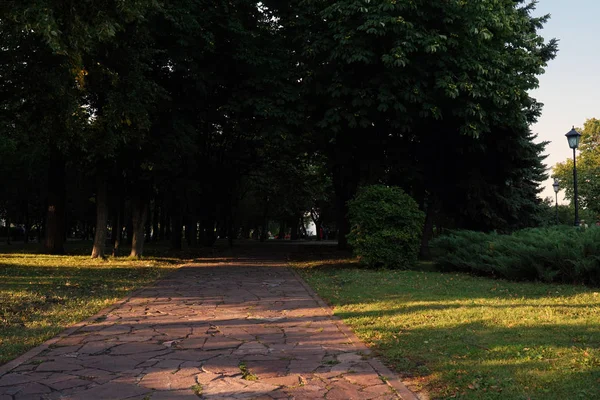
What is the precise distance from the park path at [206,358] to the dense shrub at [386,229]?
7.44m

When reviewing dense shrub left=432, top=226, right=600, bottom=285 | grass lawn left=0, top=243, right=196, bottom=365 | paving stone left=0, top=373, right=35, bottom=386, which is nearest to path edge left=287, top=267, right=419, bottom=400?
paving stone left=0, top=373, right=35, bottom=386

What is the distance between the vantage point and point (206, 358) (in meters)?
6.39

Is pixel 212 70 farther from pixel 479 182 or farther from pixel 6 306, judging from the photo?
pixel 6 306

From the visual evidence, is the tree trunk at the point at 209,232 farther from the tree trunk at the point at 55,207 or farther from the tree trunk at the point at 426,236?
the tree trunk at the point at 426,236

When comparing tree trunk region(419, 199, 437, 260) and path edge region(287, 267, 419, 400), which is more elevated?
tree trunk region(419, 199, 437, 260)

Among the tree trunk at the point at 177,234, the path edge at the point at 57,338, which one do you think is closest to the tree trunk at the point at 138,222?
the tree trunk at the point at 177,234

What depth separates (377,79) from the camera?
60.4ft

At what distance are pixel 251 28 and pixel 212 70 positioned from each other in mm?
2586

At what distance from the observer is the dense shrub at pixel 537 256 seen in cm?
1252

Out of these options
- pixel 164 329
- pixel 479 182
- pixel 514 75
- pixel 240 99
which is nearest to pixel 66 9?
pixel 164 329

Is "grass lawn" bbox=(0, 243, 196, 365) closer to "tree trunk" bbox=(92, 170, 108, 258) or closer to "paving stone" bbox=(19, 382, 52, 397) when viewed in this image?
"tree trunk" bbox=(92, 170, 108, 258)

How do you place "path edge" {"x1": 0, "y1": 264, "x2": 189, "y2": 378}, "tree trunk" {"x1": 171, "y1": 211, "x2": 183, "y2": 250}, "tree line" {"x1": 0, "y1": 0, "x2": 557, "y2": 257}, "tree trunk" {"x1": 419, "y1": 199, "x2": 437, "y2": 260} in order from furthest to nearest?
1. "tree trunk" {"x1": 171, "y1": 211, "x2": 183, "y2": 250}
2. "tree trunk" {"x1": 419, "y1": 199, "x2": 437, "y2": 260}
3. "tree line" {"x1": 0, "y1": 0, "x2": 557, "y2": 257}
4. "path edge" {"x1": 0, "y1": 264, "x2": 189, "y2": 378}

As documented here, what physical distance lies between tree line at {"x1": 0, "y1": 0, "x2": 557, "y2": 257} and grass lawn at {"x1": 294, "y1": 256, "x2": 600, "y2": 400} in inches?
307

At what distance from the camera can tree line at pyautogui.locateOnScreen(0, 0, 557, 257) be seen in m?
16.8
